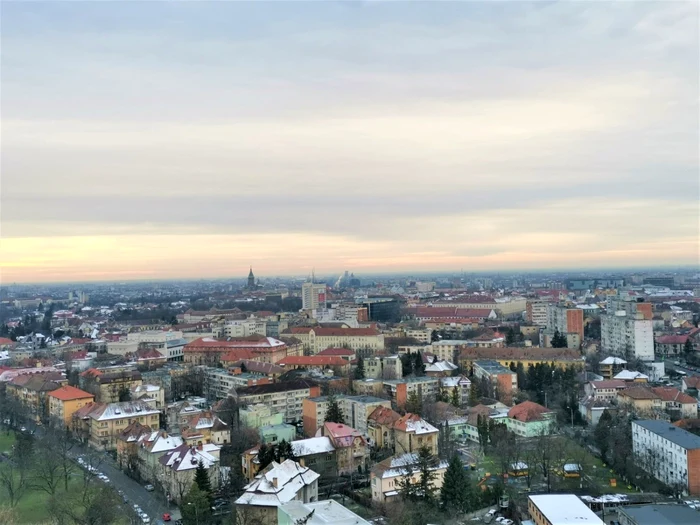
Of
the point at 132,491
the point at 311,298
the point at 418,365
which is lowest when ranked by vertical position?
the point at 132,491

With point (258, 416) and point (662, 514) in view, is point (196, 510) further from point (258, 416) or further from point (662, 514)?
point (662, 514)

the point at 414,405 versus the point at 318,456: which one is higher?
the point at 414,405

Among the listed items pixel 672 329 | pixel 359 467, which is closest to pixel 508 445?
pixel 359 467

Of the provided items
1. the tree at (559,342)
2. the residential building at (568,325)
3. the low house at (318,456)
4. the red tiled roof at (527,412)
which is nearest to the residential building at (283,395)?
the low house at (318,456)

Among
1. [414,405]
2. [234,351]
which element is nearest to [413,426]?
[414,405]

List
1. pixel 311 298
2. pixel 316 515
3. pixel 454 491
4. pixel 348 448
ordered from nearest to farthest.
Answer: pixel 316 515 < pixel 454 491 < pixel 348 448 < pixel 311 298

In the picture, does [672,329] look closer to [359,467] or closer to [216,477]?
[359,467]

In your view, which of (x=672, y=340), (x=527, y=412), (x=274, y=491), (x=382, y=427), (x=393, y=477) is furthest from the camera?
(x=672, y=340)
